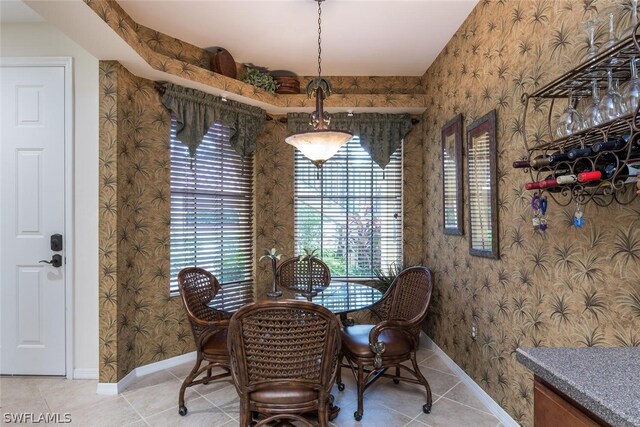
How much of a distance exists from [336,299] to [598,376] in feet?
5.40

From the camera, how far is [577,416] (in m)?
0.81

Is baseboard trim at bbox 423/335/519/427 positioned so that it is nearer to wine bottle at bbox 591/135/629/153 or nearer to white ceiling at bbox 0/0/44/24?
wine bottle at bbox 591/135/629/153

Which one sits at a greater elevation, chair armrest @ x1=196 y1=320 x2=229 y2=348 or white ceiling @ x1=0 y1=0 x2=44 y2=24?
white ceiling @ x1=0 y1=0 x2=44 y2=24

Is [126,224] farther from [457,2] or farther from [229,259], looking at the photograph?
[457,2]

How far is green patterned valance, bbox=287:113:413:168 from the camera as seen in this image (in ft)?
12.3

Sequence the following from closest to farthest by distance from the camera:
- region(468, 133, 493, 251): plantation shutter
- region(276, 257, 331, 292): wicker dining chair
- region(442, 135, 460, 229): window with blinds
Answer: region(468, 133, 493, 251): plantation shutter
region(442, 135, 460, 229): window with blinds
region(276, 257, 331, 292): wicker dining chair

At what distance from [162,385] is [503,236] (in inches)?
112

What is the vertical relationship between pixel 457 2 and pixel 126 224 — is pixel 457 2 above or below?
above

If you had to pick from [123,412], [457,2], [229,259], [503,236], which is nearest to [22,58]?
[229,259]

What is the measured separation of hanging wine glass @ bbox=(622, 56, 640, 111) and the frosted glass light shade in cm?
157

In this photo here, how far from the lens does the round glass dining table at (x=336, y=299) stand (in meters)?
2.14

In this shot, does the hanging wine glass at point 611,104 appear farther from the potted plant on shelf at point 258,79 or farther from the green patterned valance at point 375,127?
the potted plant on shelf at point 258,79

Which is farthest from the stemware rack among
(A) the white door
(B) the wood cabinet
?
(A) the white door

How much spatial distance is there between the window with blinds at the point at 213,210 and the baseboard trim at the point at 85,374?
0.87 metres
